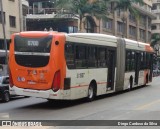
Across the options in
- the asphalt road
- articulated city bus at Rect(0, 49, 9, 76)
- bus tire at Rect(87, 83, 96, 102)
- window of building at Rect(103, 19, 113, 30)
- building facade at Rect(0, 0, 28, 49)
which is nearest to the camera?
the asphalt road

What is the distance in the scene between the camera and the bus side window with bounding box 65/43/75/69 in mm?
15938

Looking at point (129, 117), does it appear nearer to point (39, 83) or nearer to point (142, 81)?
point (39, 83)

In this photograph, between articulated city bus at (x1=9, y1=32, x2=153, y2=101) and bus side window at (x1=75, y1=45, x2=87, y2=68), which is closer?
articulated city bus at (x1=9, y1=32, x2=153, y2=101)

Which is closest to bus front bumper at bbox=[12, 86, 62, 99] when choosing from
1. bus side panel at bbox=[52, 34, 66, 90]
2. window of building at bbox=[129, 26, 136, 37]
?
bus side panel at bbox=[52, 34, 66, 90]

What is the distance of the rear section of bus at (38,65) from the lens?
15297mm

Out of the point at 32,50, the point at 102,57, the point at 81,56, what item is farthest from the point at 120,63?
the point at 32,50

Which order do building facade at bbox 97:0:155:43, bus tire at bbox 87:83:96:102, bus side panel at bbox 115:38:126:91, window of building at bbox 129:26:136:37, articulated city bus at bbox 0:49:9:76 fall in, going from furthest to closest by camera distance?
window of building at bbox 129:26:136:37 < building facade at bbox 97:0:155:43 < articulated city bus at bbox 0:49:9:76 < bus side panel at bbox 115:38:126:91 < bus tire at bbox 87:83:96:102

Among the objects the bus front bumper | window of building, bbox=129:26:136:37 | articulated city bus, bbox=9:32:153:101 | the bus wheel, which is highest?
window of building, bbox=129:26:136:37

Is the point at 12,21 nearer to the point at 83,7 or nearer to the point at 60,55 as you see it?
the point at 83,7

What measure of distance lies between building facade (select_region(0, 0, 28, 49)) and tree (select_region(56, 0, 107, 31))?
5.97 metres

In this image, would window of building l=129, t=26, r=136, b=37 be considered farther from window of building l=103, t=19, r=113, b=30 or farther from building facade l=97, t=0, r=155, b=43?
window of building l=103, t=19, r=113, b=30

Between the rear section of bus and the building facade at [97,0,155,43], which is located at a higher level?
the building facade at [97,0,155,43]

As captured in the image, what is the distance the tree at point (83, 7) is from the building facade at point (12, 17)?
235 inches

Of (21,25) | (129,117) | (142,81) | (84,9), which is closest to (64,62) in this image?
(129,117)
